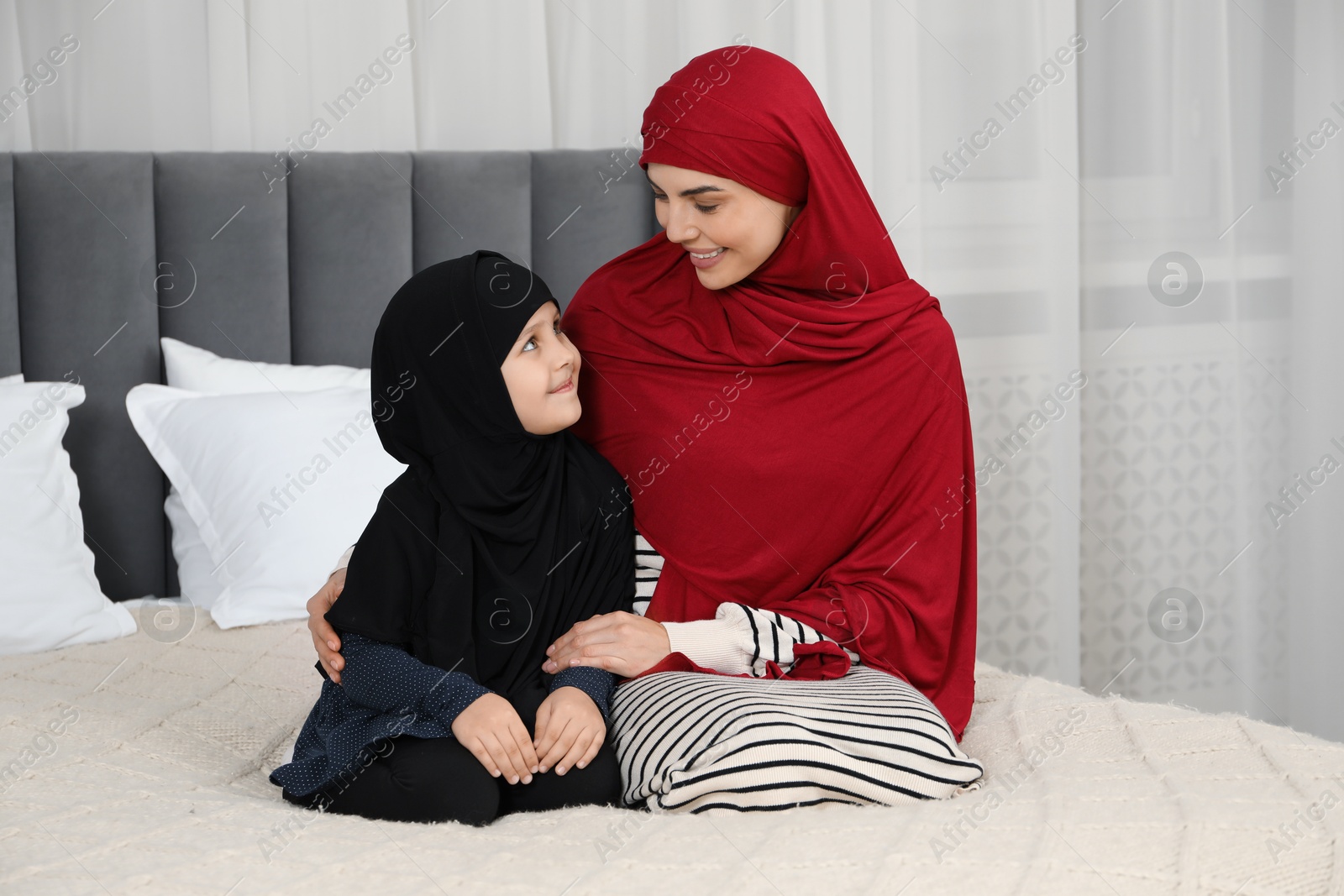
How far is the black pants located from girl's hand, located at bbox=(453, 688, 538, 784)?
0.02 metres

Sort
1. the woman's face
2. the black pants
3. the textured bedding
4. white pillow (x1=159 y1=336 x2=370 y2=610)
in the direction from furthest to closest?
white pillow (x1=159 y1=336 x2=370 y2=610) → the woman's face → the black pants → the textured bedding

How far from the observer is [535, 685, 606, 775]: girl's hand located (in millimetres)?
1162

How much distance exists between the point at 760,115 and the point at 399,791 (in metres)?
0.96

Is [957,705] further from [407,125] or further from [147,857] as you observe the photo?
[407,125]

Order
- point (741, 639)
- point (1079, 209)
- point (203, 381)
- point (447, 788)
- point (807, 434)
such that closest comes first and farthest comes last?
point (447, 788) < point (741, 639) < point (807, 434) < point (203, 381) < point (1079, 209)

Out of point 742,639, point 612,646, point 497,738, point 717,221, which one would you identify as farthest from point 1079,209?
point 497,738

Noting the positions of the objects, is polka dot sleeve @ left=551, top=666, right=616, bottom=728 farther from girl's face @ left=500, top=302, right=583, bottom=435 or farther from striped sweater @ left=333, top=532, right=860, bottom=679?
girl's face @ left=500, top=302, right=583, bottom=435

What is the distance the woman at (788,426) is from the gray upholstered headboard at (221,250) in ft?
2.59

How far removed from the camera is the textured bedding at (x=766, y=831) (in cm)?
91

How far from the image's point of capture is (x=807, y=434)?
4.84 ft

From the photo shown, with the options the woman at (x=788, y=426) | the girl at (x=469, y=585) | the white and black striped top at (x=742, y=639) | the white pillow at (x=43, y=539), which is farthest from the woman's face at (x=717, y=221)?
the white pillow at (x=43, y=539)

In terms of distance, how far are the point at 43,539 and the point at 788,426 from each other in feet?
4.28

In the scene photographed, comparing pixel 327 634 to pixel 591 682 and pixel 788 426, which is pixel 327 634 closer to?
pixel 591 682

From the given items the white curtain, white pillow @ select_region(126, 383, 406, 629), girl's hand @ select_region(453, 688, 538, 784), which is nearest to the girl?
girl's hand @ select_region(453, 688, 538, 784)
